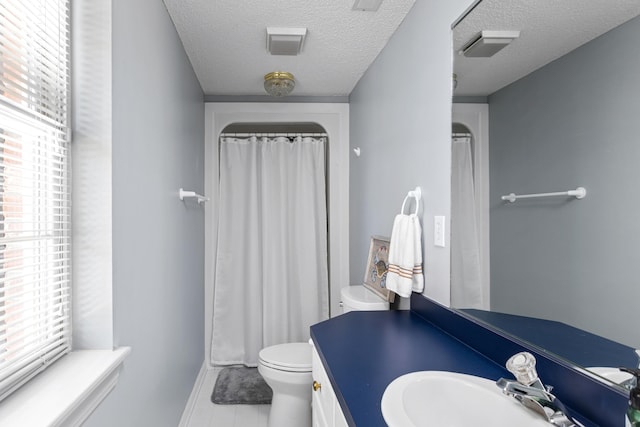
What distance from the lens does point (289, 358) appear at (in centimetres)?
208

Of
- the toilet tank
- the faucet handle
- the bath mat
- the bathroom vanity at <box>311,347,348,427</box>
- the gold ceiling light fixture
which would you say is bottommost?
the bath mat

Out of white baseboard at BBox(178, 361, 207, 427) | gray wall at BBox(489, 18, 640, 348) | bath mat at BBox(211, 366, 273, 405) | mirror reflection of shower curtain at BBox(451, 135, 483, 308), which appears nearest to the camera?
gray wall at BBox(489, 18, 640, 348)

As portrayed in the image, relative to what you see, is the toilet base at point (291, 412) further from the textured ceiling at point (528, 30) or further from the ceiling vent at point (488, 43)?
the ceiling vent at point (488, 43)

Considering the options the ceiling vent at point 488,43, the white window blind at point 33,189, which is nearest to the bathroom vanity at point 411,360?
the white window blind at point 33,189

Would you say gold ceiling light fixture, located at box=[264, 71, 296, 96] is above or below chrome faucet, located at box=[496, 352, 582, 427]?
above

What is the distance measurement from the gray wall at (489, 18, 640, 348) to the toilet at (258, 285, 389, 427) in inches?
36.6

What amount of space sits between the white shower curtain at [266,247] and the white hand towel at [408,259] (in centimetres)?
151

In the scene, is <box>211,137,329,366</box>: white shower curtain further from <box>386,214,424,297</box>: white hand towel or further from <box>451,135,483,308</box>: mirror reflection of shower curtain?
<box>451,135,483,308</box>: mirror reflection of shower curtain

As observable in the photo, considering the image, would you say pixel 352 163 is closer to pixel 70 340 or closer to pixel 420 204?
pixel 420 204

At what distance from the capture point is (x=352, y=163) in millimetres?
3014

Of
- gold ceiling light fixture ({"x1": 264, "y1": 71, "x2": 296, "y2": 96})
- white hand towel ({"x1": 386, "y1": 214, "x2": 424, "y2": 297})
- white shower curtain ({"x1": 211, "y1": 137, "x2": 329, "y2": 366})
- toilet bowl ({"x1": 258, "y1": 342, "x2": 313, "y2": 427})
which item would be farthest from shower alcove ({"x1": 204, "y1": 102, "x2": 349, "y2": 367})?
white hand towel ({"x1": 386, "y1": 214, "x2": 424, "y2": 297})

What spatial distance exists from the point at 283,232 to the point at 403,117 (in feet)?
5.13

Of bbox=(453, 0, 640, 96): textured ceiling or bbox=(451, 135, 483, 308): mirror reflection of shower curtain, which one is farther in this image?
bbox=(451, 135, 483, 308): mirror reflection of shower curtain

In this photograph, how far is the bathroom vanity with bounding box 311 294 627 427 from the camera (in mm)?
801
